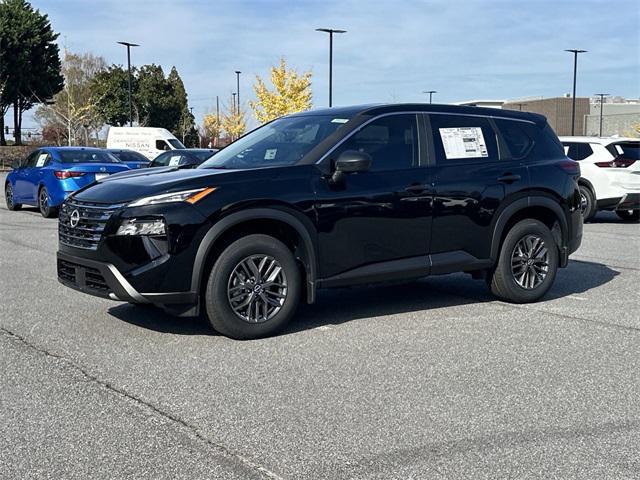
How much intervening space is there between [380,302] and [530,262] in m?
1.45

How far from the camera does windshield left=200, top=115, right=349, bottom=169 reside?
6.32m

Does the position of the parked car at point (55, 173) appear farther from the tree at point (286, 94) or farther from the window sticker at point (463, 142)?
the tree at point (286, 94)

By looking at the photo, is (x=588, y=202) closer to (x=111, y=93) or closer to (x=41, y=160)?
(x=41, y=160)

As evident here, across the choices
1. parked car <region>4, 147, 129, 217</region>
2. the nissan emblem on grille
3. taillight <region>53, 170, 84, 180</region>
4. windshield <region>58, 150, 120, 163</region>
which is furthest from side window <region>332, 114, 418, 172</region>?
windshield <region>58, 150, 120, 163</region>

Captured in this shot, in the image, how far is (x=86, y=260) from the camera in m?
5.79

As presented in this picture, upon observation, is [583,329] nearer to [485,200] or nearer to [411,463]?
[485,200]

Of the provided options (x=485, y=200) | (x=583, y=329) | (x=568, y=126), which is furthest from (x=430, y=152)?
(x=568, y=126)

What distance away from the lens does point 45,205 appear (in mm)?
16016

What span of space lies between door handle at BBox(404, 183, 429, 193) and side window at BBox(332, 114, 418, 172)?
182 millimetres

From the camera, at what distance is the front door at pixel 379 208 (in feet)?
19.9

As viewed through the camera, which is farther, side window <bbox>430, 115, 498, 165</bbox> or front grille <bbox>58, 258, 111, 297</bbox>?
side window <bbox>430, 115, 498, 165</bbox>

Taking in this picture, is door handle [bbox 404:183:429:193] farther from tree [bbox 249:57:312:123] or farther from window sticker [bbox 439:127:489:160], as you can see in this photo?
tree [bbox 249:57:312:123]

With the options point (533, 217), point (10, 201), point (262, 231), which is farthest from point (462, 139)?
point (10, 201)

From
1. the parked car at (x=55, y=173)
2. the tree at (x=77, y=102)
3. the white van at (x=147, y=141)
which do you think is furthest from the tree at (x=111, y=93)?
the parked car at (x=55, y=173)
